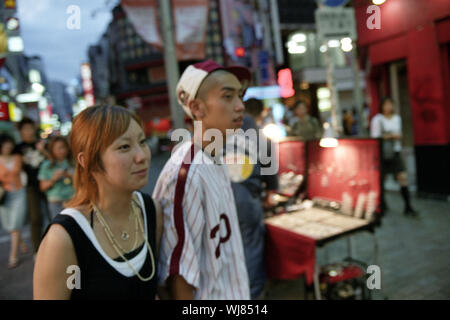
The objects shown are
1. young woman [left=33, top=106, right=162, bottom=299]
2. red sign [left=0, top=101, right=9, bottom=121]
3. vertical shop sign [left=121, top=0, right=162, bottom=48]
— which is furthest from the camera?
red sign [left=0, top=101, right=9, bottom=121]

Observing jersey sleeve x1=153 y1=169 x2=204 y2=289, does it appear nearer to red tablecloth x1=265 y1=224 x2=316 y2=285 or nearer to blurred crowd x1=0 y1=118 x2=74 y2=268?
red tablecloth x1=265 y1=224 x2=316 y2=285

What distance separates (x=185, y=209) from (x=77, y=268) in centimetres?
49

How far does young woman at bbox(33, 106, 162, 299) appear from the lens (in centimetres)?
115

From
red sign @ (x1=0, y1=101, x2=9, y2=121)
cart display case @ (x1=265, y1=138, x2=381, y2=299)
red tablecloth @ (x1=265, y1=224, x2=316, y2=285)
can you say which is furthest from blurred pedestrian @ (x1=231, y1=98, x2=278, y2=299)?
red sign @ (x1=0, y1=101, x2=9, y2=121)

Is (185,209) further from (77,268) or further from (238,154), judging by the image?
(238,154)

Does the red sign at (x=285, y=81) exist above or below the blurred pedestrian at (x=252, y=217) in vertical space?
above

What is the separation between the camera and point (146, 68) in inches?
1377

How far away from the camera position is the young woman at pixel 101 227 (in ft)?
3.79

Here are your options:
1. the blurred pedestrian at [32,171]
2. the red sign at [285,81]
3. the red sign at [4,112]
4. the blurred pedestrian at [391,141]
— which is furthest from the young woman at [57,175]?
the red sign at [285,81]

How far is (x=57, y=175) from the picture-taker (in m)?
4.70

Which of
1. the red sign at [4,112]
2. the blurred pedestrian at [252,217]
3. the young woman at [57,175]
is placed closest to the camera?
the blurred pedestrian at [252,217]

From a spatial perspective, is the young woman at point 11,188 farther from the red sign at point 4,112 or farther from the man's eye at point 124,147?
the man's eye at point 124,147

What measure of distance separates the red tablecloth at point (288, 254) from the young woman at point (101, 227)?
5.62 feet

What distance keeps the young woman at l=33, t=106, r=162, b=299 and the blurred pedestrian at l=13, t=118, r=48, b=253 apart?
4.54 metres
